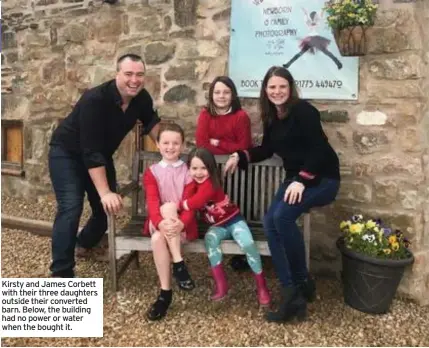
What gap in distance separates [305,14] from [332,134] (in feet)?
3.04

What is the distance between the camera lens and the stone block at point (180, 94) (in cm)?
418

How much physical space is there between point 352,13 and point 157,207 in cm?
179

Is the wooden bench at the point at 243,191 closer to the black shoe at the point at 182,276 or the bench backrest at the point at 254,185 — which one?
the bench backrest at the point at 254,185

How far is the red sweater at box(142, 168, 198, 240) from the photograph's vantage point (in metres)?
3.11

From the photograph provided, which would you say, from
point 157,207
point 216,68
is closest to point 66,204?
point 157,207

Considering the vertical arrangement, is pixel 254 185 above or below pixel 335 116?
below

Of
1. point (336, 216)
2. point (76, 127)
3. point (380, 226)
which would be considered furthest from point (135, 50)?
point (380, 226)

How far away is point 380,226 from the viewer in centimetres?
331

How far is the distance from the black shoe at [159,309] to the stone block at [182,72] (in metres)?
1.97

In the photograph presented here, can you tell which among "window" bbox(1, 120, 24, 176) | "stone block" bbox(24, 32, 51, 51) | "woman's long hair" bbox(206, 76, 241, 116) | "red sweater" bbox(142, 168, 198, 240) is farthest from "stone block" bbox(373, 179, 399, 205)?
"window" bbox(1, 120, 24, 176)

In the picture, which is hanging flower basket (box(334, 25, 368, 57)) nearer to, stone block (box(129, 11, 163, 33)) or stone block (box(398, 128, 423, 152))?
stone block (box(398, 128, 423, 152))

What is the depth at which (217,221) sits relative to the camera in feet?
10.6

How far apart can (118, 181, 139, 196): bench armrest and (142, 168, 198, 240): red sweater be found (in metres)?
0.35

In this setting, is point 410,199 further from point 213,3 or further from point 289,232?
point 213,3
